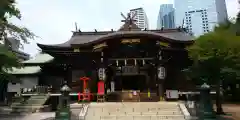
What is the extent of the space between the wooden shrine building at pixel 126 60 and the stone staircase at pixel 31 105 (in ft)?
14.9

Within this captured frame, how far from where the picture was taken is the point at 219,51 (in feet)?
52.1

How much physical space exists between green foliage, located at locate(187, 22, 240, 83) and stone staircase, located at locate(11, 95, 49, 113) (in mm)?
13468

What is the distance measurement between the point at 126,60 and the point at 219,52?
426 inches

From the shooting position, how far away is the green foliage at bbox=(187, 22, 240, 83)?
13.9 meters

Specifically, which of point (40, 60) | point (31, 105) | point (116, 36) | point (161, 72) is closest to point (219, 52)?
point (161, 72)

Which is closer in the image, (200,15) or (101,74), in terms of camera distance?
(101,74)

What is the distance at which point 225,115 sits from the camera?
609 inches

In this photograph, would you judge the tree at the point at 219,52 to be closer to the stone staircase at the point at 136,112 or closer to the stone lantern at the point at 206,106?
the stone lantern at the point at 206,106

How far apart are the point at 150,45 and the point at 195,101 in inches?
393

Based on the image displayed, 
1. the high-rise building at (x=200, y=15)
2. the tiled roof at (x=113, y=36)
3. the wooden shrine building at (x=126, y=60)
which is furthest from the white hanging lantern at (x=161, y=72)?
the high-rise building at (x=200, y=15)

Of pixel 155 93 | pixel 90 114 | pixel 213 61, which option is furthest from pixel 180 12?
pixel 90 114

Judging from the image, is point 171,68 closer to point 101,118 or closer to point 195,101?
point 195,101

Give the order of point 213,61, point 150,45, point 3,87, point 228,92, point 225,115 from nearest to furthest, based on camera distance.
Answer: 1. point 225,115
2. point 213,61
3. point 150,45
4. point 228,92
5. point 3,87

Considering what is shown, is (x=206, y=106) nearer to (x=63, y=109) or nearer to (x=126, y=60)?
(x=63, y=109)
